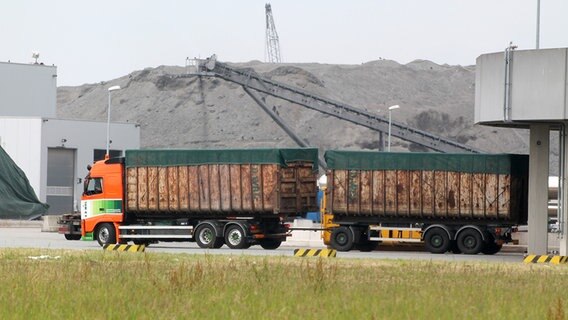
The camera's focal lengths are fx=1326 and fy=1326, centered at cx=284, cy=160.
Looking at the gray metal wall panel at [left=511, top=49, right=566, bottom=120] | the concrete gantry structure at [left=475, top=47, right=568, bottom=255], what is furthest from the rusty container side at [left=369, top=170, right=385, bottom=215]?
the gray metal wall panel at [left=511, top=49, right=566, bottom=120]

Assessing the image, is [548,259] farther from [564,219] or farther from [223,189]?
[223,189]

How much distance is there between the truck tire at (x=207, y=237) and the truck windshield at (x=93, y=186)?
404cm

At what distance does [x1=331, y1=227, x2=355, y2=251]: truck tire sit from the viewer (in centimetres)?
4344

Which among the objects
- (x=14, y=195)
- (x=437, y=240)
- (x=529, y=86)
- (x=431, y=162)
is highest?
(x=529, y=86)

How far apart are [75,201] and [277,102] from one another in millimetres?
81397

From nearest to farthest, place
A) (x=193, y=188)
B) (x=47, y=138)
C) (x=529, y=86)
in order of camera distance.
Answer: (x=529, y=86)
(x=193, y=188)
(x=47, y=138)

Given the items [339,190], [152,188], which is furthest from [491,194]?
[152,188]

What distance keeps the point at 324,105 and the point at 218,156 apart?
7063 cm

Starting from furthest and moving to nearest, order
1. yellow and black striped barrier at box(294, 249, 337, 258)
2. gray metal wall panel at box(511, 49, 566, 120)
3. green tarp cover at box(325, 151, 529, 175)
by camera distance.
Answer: green tarp cover at box(325, 151, 529, 175)
gray metal wall panel at box(511, 49, 566, 120)
yellow and black striped barrier at box(294, 249, 337, 258)

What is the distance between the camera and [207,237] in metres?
43.4

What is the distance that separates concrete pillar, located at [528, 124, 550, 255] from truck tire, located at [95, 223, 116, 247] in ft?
47.0

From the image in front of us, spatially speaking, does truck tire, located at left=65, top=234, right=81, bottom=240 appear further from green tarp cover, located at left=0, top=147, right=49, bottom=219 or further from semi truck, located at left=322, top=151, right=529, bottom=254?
green tarp cover, located at left=0, top=147, right=49, bottom=219

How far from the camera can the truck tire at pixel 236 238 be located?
42.9 m

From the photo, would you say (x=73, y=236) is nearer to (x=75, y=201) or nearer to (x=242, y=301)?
(x=242, y=301)
